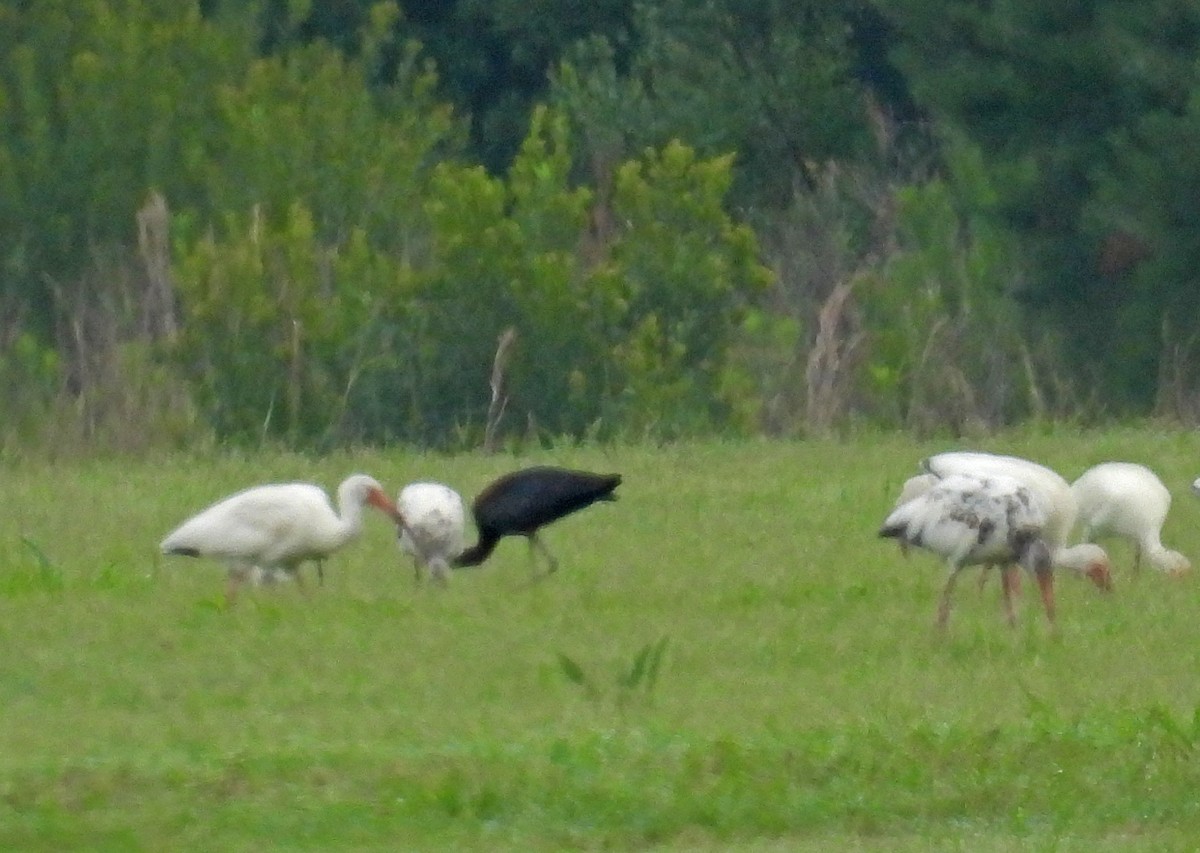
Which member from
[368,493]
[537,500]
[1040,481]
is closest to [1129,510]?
[1040,481]

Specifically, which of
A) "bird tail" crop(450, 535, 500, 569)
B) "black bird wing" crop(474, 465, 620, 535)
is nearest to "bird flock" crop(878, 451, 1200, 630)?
"black bird wing" crop(474, 465, 620, 535)

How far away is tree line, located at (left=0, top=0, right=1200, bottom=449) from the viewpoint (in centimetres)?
2145

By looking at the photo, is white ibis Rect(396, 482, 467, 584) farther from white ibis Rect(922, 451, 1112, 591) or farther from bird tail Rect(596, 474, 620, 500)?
white ibis Rect(922, 451, 1112, 591)

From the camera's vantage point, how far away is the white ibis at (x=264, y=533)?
12461mm

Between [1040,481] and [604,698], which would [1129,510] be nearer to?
[1040,481]

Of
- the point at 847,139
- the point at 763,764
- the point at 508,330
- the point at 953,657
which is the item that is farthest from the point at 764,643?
the point at 847,139

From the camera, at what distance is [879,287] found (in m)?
23.5

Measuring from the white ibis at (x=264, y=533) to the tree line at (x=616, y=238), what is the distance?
275 inches

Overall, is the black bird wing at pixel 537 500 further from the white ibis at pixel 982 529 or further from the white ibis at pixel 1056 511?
the white ibis at pixel 982 529

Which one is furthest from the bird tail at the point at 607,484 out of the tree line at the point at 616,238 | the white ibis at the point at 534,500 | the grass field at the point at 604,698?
the tree line at the point at 616,238

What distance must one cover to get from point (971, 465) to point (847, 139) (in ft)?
60.9

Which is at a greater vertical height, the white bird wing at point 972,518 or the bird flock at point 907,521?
the white bird wing at point 972,518

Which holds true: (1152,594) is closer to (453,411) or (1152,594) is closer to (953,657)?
(953,657)

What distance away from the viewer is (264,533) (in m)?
12.5
